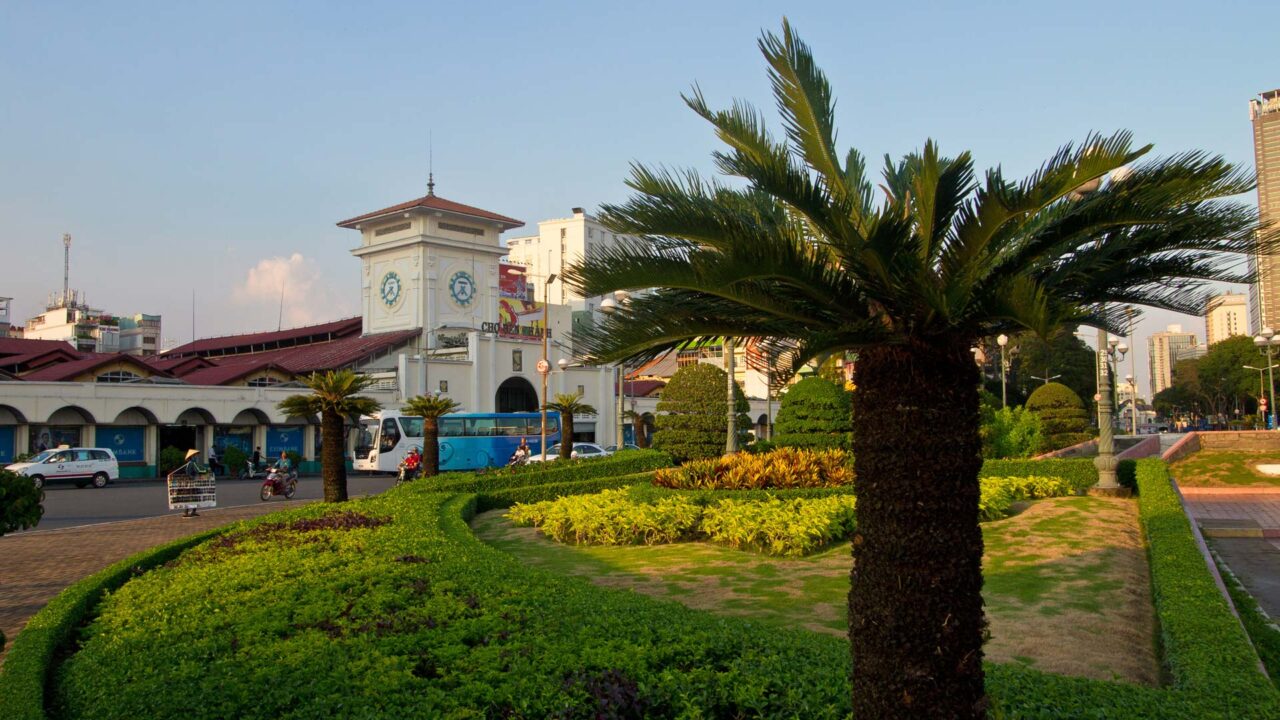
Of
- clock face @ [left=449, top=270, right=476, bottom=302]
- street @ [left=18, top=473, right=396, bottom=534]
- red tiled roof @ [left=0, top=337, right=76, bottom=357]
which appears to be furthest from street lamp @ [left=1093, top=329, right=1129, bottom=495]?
clock face @ [left=449, top=270, right=476, bottom=302]

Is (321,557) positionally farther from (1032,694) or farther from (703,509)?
(1032,694)

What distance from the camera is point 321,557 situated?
34.7 feet

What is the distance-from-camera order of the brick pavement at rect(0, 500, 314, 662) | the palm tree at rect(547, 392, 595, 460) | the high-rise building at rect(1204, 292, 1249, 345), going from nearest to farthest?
the brick pavement at rect(0, 500, 314, 662), the palm tree at rect(547, 392, 595, 460), the high-rise building at rect(1204, 292, 1249, 345)

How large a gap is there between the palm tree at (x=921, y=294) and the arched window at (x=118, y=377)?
124 ft

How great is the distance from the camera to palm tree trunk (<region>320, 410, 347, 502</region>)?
18.1m

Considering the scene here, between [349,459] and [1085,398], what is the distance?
50234mm

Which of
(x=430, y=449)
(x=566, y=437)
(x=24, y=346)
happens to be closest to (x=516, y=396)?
(x=566, y=437)

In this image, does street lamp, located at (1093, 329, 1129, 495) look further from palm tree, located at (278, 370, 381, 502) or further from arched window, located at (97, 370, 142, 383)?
arched window, located at (97, 370, 142, 383)

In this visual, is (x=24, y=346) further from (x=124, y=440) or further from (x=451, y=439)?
(x=451, y=439)

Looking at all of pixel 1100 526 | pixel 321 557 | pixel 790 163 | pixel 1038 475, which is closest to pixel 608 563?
pixel 321 557

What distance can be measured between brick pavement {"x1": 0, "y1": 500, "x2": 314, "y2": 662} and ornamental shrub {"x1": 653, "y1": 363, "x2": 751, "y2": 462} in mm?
12043

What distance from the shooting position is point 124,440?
36.0m

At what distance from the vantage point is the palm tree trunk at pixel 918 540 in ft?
13.6

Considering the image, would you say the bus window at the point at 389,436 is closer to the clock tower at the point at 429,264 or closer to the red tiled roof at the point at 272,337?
the clock tower at the point at 429,264
